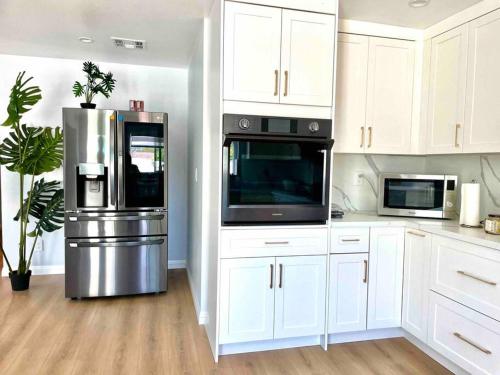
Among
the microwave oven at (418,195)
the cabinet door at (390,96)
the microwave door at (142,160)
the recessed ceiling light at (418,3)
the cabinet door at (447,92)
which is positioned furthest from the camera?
the microwave door at (142,160)

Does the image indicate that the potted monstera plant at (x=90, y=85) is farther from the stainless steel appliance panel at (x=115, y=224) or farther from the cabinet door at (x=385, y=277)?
the cabinet door at (x=385, y=277)

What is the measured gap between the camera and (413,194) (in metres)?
2.76

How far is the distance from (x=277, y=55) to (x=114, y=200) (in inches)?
78.9

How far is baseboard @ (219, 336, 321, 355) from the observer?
240cm

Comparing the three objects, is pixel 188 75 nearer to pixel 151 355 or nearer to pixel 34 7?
pixel 34 7

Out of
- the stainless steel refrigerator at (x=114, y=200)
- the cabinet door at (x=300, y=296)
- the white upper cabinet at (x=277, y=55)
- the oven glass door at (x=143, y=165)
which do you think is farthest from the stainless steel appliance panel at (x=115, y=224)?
the white upper cabinet at (x=277, y=55)

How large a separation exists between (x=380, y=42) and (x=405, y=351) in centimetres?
235

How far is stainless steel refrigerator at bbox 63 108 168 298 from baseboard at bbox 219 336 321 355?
1.26 meters

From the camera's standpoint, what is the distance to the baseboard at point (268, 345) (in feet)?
7.89

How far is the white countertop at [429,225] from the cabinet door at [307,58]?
0.86 metres

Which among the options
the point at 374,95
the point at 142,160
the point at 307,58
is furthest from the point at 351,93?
the point at 142,160

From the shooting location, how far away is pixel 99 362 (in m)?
2.28

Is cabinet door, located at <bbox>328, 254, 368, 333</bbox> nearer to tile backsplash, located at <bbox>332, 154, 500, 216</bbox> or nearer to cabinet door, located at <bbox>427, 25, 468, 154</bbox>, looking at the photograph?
tile backsplash, located at <bbox>332, 154, 500, 216</bbox>

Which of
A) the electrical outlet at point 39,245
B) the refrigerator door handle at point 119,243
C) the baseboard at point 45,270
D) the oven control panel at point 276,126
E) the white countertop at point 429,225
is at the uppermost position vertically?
the oven control panel at point 276,126
